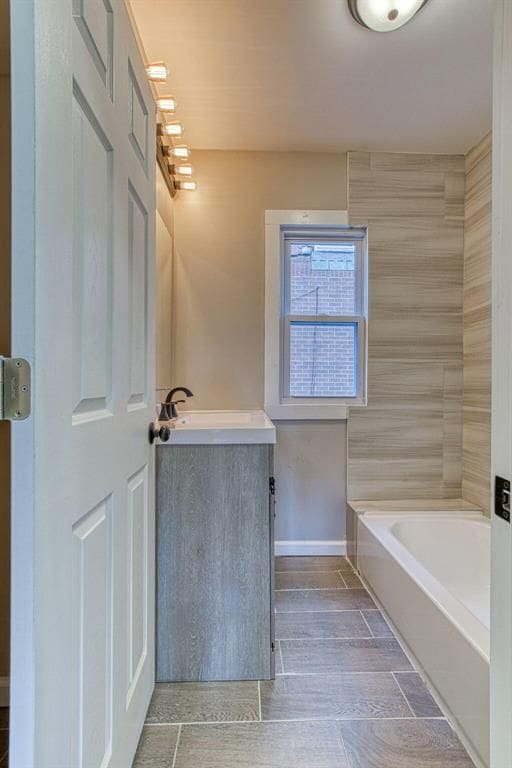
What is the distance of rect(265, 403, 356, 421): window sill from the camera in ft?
9.09

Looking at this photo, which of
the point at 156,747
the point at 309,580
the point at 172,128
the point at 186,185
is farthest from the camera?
the point at 186,185

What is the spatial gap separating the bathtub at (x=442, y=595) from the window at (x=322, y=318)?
0.84 metres

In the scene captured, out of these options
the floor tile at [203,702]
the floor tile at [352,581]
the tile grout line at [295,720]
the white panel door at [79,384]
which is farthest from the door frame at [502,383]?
the floor tile at [352,581]

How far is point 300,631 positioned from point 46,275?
1.89m

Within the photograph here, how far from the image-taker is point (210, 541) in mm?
1607

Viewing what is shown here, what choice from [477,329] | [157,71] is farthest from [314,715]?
[157,71]

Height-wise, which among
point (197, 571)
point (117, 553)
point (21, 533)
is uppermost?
point (21, 533)

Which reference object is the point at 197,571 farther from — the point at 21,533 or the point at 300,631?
the point at 21,533

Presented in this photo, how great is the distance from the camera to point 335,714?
1.49 m

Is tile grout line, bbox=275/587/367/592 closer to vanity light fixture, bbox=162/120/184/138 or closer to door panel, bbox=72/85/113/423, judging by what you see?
door panel, bbox=72/85/113/423

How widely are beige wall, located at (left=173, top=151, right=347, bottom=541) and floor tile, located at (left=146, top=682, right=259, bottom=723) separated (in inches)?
48.2

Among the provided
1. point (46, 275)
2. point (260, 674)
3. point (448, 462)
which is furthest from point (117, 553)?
point (448, 462)

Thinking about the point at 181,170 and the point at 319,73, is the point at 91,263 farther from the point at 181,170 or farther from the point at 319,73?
the point at 181,170

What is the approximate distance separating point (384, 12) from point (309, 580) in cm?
261
